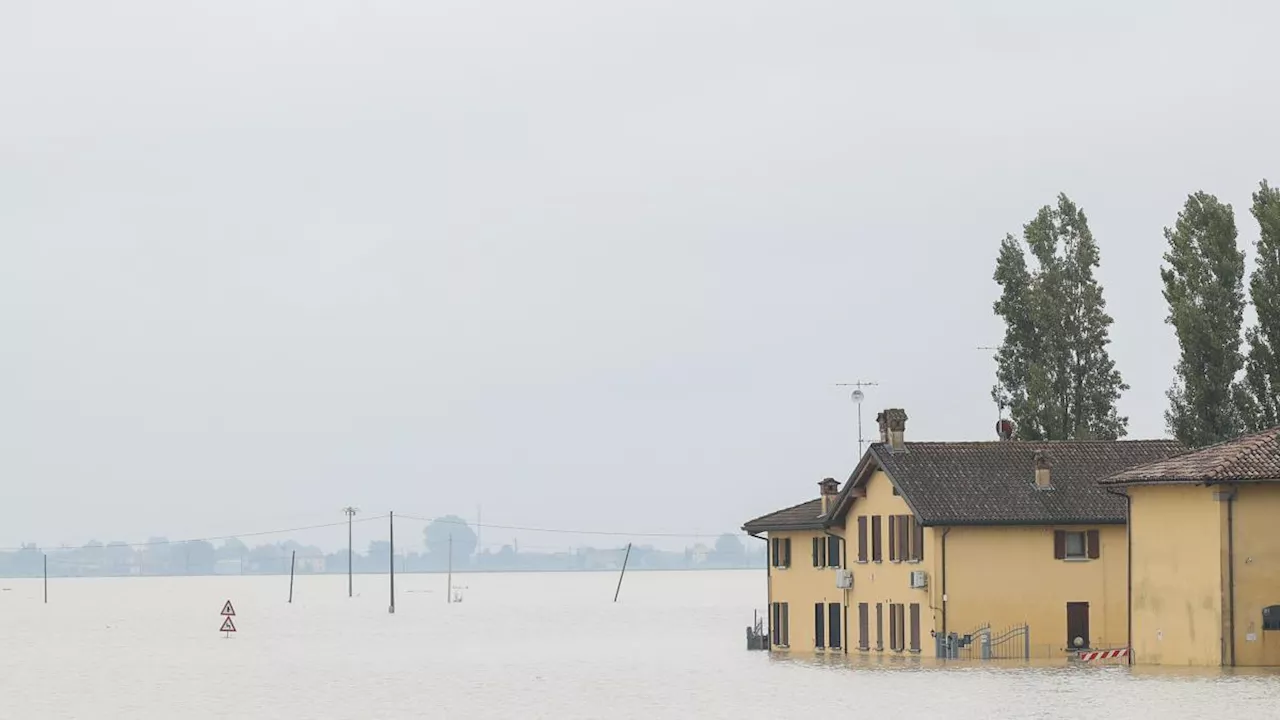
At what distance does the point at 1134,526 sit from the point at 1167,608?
289 cm

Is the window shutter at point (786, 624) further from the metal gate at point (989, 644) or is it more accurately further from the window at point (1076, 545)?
the window at point (1076, 545)

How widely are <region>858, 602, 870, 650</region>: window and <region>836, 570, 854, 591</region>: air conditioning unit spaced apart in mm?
894

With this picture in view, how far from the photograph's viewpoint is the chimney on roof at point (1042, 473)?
83.1 m

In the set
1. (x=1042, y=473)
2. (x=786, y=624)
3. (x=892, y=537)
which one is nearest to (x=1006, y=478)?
(x=1042, y=473)

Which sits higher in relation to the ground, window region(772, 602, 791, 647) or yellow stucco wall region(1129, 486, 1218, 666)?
yellow stucco wall region(1129, 486, 1218, 666)

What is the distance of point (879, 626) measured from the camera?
86812 millimetres

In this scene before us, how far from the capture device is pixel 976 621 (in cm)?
8206

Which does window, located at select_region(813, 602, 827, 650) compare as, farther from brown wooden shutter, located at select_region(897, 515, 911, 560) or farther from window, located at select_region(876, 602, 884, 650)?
brown wooden shutter, located at select_region(897, 515, 911, 560)

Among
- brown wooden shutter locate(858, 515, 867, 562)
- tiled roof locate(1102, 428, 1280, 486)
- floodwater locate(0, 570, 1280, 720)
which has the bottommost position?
floodwater locate(0, 570, 1280, 720)

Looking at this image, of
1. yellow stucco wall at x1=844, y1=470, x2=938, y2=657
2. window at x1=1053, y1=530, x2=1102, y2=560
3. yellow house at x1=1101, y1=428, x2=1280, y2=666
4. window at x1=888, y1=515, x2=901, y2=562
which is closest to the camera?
yellow house at x1=1101, y1=428, x2=1280, y2=666

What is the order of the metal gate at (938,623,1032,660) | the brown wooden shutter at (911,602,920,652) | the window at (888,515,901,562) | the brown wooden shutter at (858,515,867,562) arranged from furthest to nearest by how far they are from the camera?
the brown wooden shutter at (858,515,867,562), the window at (888,515,901,562), the brown wooden shutter at (911,602,920,652), the metal gate at (938,623,1032,660)

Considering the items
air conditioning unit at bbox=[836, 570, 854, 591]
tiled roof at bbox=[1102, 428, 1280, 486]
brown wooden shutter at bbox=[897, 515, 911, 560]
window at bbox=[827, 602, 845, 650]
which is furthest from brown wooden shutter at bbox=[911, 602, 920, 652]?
tiled roof at bbox=[1102, 428, 1280, 486]

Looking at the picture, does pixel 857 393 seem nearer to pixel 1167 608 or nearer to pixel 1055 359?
pixel 1055 359

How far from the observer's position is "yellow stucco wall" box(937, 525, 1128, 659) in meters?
81.8
